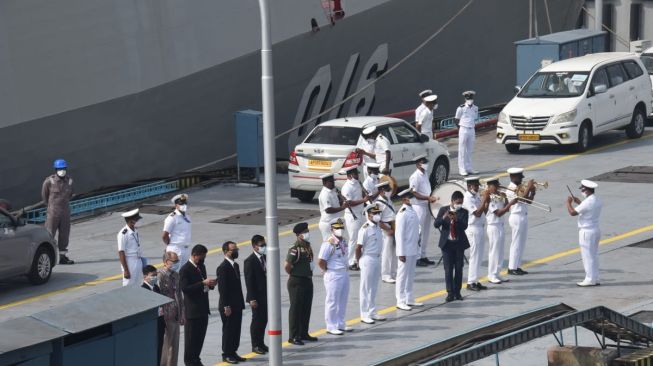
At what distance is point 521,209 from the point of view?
65.2ft

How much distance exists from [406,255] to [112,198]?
8202 mm

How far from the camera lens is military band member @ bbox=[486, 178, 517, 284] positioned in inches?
760

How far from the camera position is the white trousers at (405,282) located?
18.0m

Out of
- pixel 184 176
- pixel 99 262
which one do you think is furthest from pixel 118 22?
pixel 99 262

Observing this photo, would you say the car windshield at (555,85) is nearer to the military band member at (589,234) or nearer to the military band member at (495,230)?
the military band member at (495,230)

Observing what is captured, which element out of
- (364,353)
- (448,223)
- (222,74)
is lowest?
(364,353)

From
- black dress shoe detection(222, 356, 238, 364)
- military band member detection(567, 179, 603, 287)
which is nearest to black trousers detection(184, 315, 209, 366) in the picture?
black dress shoe detection(222, 356, 238, 364)

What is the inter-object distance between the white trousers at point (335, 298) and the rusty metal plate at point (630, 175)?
10001mm

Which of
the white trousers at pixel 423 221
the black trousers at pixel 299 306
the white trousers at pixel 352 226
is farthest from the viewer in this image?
the white trousers at pixel 423 221

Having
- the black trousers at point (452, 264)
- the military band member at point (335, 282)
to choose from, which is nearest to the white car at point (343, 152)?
the black trousers at point (452, 264)

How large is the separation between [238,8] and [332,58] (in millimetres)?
3134

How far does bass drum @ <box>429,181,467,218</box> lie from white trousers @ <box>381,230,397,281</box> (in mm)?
959

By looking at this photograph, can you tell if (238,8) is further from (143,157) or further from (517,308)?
(517,308)

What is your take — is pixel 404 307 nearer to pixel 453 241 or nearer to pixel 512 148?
pixel 453 241
